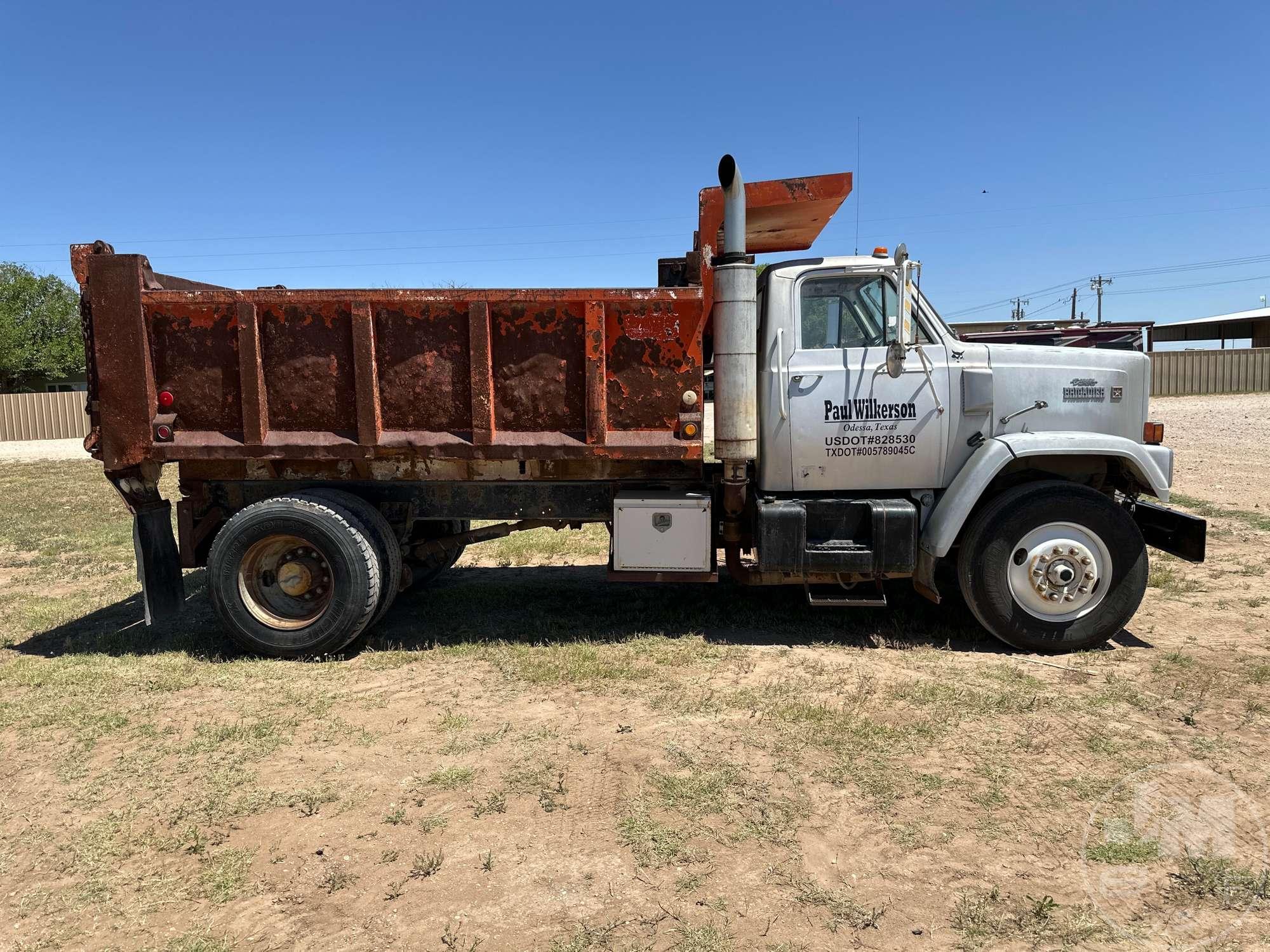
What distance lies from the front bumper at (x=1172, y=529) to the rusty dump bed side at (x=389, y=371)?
316 cm

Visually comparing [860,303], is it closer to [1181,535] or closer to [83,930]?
[1181,535]

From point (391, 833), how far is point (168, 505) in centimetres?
366

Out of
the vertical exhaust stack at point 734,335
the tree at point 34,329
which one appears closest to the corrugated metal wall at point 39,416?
the tree at point 34,329

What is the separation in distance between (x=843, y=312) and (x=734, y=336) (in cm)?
78

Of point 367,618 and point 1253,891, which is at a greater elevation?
point 367,618

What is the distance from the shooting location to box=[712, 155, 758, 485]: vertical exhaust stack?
5.21 meters

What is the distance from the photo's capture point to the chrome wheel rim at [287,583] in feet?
18.1

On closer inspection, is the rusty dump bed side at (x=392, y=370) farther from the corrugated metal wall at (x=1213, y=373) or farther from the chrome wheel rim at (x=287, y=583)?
the corrugated metal wall at (x=1213, y=373)

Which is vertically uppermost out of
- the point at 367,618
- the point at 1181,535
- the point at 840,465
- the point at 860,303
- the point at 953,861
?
the point at 860,303

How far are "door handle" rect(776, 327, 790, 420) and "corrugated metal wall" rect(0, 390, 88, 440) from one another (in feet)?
107

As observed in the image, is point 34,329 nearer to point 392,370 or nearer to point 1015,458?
point 392,370

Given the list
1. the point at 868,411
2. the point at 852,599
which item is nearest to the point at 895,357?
the point at 868,411

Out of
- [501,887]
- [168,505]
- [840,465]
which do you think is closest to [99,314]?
[168,505]

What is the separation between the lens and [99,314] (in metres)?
5.28
